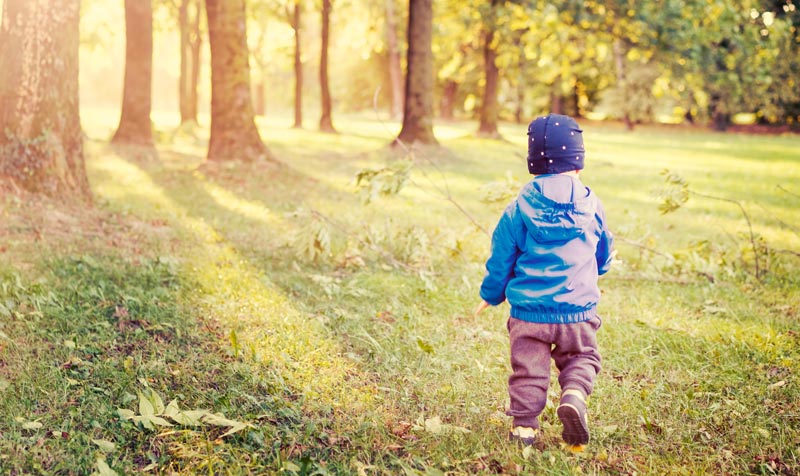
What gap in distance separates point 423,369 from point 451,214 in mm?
5602

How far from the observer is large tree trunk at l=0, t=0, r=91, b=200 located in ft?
22.6

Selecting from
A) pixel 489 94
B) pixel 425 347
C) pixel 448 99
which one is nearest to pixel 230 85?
pixel 425 347

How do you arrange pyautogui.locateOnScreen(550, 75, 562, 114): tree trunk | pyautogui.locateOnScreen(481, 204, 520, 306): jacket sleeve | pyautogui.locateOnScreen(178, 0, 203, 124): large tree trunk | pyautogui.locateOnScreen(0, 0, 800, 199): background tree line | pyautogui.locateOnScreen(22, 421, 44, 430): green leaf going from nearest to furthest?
pyautogui.locateOnScreen(22, 421, 44, 430): green leaf < pyautogui.locateOnScreen(481, 204, 520, 306): jacket sleeve < pyautogui.locateOnScreen(0, 0, 800, 199): background tree line < pyautogui.locateOnScreen(178, 0, 203, 124): large tree trunk < pyautogui.locateOnScreen(550, 75, 562, 114): tree trunk

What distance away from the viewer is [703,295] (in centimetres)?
596

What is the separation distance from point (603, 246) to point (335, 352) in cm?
185

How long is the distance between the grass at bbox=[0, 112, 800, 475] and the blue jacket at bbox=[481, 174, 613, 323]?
0.70 m

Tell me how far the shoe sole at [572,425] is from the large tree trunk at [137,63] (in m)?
13.7

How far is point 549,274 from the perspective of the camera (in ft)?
10.9

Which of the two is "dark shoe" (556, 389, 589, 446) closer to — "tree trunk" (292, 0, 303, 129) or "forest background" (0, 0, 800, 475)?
"forest background" (0, 0, 800, 475)

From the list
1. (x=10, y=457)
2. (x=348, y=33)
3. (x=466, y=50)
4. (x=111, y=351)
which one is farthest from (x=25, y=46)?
(x=466, y=50)

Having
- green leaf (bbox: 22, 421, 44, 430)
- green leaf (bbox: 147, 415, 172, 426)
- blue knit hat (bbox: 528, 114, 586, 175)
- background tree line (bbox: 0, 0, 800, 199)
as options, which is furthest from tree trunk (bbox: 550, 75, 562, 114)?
green leaf (bbox: 22, 421, 44, 430)

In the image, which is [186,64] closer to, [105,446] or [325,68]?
[325,68]

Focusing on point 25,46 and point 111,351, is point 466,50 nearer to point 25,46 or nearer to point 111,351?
point 25,46

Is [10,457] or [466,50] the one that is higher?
[466,50]
